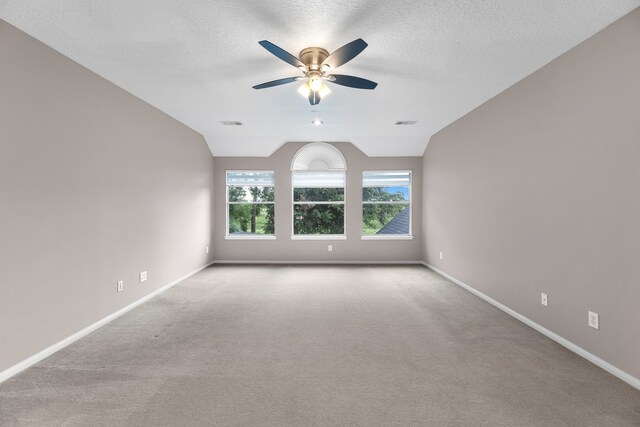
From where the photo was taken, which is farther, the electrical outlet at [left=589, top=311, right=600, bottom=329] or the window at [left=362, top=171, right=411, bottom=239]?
the window at [left=362, top=171, right=411, bottom=239]

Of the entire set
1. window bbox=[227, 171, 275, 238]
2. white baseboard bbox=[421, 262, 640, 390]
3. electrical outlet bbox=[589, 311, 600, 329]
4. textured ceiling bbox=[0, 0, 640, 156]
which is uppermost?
textured ceiling bbox=[0, 0, 640, 156]

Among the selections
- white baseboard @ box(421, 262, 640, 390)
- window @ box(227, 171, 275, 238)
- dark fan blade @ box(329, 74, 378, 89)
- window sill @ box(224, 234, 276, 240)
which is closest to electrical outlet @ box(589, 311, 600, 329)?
white baseboard @ box(421, 262, 640, 390)

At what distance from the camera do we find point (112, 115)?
11.0ft

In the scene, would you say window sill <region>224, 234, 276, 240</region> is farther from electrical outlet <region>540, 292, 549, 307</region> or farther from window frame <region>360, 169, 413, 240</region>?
electrical outlet <region>540, 292, 549, 307</region>

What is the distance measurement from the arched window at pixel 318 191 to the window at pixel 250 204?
1.90ft

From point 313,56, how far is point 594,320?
315 cm

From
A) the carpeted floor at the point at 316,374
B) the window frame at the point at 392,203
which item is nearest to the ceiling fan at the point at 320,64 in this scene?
the carpeted floor at the point at 316,374

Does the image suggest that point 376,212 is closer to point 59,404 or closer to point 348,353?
point 348,353

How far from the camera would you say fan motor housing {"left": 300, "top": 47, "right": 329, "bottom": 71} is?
2.56 metres

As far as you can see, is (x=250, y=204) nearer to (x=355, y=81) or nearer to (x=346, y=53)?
(x=355, y=81)

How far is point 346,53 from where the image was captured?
2.29 meters

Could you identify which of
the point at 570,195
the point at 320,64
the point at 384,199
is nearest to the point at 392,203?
the point at 384,199

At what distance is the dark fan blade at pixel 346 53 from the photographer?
83.7 inches

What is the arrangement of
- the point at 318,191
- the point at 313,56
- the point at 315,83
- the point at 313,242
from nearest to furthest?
the point at 313,56 < the point at 315,83 < the point at 313,242 < the point at 318,191
